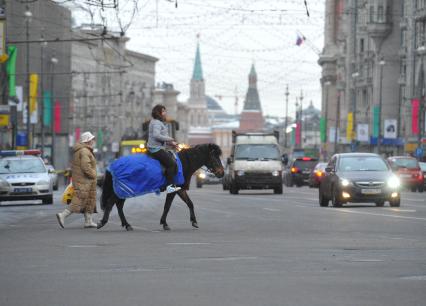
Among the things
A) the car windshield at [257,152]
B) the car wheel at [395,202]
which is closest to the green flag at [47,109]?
→ the car windshield at [257,152]

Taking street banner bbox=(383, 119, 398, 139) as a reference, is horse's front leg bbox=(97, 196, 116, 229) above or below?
above

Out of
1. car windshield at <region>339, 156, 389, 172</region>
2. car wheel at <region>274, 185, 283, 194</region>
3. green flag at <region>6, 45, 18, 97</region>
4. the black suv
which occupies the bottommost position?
the black suv

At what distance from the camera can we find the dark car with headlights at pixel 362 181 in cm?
3331

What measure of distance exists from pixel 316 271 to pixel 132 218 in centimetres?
1445

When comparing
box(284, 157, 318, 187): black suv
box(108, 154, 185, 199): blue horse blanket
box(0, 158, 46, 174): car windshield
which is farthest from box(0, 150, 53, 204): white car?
box(284, 157, 318, 187): black suv

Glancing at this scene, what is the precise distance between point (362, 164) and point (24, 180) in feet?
35.2

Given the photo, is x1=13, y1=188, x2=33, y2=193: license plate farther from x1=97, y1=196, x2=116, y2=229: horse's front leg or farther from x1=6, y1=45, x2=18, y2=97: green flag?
x1=6, y1=45, x2=18, y2=97: green flag

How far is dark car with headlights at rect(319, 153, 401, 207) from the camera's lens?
3331 cm

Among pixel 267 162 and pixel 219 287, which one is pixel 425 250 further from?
pixel 267 162

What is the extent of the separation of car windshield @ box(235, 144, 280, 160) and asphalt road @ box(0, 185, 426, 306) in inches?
1065

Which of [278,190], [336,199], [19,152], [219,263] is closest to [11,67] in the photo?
[278,190]

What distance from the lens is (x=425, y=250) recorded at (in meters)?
16.9

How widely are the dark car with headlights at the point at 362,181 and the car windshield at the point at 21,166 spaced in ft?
33.5

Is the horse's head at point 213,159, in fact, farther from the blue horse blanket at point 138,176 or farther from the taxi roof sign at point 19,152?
the taxi roof sign at point 19,152
